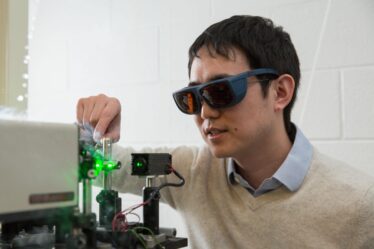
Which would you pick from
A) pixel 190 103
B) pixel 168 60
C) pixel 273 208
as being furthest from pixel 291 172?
pixel 168 60

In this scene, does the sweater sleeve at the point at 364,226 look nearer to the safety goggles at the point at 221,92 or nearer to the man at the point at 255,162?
the man at the point at 255,162

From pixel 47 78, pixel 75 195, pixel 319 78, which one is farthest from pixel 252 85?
pixel 47 78

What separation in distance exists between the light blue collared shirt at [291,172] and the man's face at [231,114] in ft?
0.36

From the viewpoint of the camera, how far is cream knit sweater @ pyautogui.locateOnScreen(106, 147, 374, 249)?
1.07 metres

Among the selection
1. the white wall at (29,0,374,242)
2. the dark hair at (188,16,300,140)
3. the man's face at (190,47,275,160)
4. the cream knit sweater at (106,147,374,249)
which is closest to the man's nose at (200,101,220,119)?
the man's face at (190,47,275,160)

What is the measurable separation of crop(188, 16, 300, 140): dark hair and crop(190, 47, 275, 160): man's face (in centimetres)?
2

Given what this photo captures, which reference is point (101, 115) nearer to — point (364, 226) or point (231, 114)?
point (231, 114)

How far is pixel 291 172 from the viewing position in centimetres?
117

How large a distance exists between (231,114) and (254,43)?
224 mm

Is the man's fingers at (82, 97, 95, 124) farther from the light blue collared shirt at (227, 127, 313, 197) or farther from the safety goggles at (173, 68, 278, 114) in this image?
the light blue collared shirt at (227, 127, 313, 197)

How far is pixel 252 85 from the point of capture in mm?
1149

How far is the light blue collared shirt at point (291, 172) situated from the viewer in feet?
3.84

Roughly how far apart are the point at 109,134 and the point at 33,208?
23.4 inches

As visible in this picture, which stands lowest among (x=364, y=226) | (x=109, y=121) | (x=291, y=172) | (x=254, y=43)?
(x=364, y=226)
